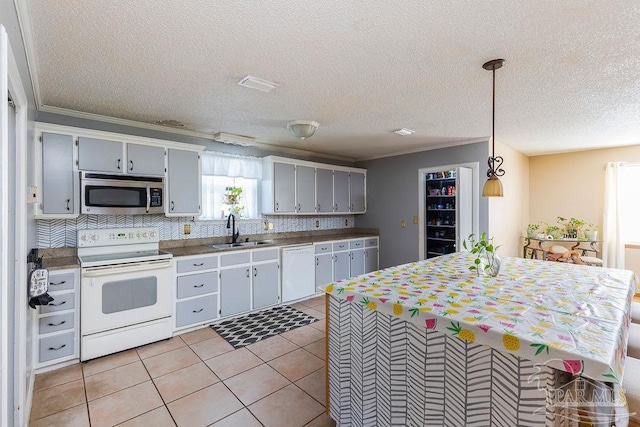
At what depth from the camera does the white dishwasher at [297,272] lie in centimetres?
415

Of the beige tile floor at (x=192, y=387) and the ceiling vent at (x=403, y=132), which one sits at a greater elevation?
the ceiling vent at (x=403, y=132)

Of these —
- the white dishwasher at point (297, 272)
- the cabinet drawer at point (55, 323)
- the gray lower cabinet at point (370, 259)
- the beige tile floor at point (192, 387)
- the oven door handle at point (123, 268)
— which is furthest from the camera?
the gray lower cabinet at point (370, 259)

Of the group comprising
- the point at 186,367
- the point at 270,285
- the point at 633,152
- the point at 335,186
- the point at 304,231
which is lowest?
the point at 186,367

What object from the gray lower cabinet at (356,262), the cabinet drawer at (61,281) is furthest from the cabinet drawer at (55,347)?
the gray lower cabinet at (356,262)

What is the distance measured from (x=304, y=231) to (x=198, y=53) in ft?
11.7

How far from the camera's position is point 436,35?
1709 millimetres

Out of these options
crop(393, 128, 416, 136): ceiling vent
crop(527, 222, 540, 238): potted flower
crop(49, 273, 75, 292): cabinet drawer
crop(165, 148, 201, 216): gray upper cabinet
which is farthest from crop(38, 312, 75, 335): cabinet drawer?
crop(527, 222, 540, 238): potted flower

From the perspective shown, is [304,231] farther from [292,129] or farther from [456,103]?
[456,103]

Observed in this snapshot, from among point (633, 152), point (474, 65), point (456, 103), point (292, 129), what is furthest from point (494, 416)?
point (633, 152)

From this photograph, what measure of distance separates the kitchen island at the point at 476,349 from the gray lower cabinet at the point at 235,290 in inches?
79.3

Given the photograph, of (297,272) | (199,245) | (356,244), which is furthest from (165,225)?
(356,244)

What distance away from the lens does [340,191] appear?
535cm

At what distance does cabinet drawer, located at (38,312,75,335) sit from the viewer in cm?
245

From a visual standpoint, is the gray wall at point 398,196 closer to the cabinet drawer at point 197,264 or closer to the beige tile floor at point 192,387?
the beige tile floor at point 192,387
